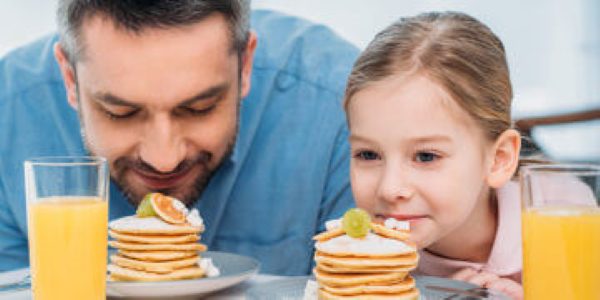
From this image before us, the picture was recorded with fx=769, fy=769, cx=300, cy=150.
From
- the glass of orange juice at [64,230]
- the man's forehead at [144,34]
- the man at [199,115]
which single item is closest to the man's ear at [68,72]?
the man at [199,115]

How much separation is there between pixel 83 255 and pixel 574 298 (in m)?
0.78

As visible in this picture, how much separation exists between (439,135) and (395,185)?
0.50 ft

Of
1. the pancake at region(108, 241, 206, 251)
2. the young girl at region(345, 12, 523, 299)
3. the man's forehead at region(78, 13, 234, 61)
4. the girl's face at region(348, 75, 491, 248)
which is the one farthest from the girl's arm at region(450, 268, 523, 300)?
the man's forehead at region(78, 13, 234, 61)

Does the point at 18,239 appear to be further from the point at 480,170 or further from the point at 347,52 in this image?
the point at 480,170

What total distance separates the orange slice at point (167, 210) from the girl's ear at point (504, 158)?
2.35 ft

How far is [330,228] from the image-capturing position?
54.0 inches

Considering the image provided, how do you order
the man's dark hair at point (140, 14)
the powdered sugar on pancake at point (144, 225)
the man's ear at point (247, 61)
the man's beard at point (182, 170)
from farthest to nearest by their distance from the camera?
the man's ear at point (247, 61) < the man's beard at point (182, 170) < the man's dark hair at point (140, 14) < the powdered sugar on pancake at point (144, 225)

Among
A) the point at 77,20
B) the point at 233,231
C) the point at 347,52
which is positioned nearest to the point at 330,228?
the point at 77,20

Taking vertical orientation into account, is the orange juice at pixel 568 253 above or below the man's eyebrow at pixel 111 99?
below

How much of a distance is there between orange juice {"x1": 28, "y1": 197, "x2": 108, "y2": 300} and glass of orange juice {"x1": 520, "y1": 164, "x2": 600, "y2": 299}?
71cm

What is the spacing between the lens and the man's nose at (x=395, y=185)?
1593 mm

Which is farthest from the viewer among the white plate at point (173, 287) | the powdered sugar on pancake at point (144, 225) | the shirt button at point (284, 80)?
the shirt button at point (284, 80)

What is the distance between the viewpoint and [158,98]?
6.22 ft

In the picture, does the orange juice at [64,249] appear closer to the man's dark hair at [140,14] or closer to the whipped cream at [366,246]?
the whipped cream at [366,246]
